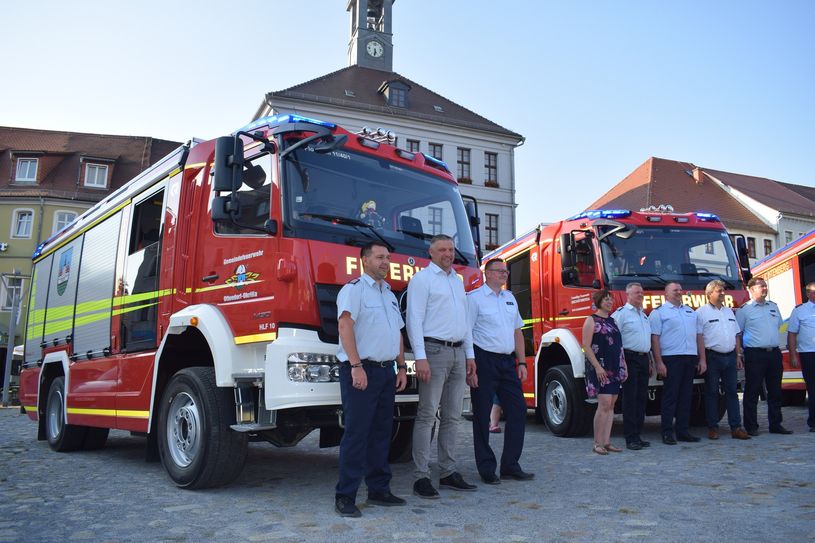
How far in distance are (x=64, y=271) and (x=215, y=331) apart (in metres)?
4.77

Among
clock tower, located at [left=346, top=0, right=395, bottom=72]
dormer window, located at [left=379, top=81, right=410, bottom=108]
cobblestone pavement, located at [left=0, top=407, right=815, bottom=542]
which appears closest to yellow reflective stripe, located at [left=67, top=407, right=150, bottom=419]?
cobblestone pavement, located at [left=0, top=407, right=815, bottom=542]

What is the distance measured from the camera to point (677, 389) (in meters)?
8.30

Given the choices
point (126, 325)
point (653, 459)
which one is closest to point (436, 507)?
point (653, 459)

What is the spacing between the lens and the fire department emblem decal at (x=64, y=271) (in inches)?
354

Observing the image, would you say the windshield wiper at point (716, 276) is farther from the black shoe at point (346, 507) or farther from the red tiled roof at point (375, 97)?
the red tiled roof at point (375, 97)

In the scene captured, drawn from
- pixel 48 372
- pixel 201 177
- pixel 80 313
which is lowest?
pixel 48 372

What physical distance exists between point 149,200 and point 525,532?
4.84 meters

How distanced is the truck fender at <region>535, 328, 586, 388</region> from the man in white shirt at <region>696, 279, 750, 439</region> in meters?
1.39

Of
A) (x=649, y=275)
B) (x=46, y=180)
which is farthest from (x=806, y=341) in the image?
(x=46, y=180)

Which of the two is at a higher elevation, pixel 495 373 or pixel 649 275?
pixel 649 275

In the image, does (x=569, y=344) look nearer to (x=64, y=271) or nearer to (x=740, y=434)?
(x=740, y=434)

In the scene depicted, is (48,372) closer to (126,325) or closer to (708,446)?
(126,325)

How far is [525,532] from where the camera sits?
4230 millimetres

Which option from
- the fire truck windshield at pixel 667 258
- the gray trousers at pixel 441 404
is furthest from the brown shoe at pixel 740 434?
the gray trousers at pixel 441 404
